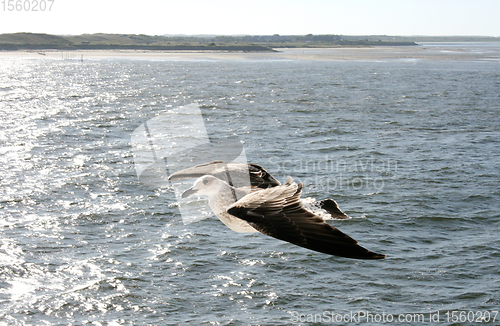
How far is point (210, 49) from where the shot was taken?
196 metres

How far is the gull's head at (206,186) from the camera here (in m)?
4.88

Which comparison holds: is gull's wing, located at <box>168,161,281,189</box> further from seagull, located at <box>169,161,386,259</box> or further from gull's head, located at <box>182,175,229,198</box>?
gull's head, located at <box>182,175,229,198</box>

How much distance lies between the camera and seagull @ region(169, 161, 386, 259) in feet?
14.8

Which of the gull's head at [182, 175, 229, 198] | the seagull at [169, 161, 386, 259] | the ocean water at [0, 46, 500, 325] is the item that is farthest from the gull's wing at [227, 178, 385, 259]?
the ocean water at [0, 46, 500, 325]

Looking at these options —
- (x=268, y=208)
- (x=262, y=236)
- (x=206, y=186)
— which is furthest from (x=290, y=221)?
(x=262, y=236)

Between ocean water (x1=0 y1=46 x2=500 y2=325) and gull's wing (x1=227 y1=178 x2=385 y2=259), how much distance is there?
36.4ft

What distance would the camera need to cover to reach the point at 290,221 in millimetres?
4762

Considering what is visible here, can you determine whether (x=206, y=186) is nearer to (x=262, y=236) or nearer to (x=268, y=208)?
(x=268, y=208)

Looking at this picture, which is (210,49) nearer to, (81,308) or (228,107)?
(228,107)

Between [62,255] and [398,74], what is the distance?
88645 mm

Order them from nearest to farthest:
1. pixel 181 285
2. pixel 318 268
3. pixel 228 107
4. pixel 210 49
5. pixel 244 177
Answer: pixel 244 177 < pixel 181 285 < pixel 318 268 < pixel 228 107 < pixel 210 49

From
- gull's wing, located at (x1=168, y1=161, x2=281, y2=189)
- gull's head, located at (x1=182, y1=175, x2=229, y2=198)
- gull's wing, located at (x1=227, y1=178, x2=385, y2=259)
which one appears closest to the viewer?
gull's wing, located at (x1=227, y1=178, x2=385, y2=259)

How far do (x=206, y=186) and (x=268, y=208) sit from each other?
2.19ft

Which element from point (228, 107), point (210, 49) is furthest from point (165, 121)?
point (210, 49)
